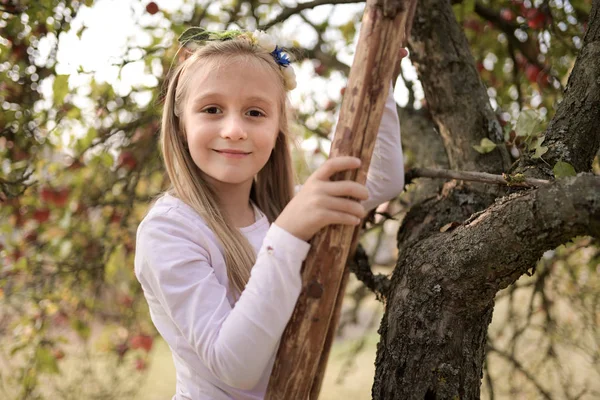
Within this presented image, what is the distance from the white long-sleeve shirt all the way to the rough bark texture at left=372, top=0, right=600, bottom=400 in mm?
274

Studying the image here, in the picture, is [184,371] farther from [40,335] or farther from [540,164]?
[40,335]

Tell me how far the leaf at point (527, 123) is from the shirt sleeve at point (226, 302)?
0.63 meters

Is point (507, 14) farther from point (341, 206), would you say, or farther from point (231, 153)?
point (341, 206)

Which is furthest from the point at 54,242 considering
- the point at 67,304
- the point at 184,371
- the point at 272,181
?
the point at 184,371

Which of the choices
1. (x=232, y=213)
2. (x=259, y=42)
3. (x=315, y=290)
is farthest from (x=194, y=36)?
(x=315, y=290)

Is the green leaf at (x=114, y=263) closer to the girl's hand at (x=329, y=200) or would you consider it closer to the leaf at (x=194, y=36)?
the leaf at (x=194, y=36)

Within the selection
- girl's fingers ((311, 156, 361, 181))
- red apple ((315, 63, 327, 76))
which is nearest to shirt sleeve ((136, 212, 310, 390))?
girl's fingers ((311, 156, 361, 181))

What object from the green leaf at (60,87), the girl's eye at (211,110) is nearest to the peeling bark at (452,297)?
the girl's eye at (211,110)

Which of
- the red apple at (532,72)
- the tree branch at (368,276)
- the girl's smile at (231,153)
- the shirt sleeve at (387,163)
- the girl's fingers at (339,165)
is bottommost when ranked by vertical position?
the girl's fingers at (339,165)

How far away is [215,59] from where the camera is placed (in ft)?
4.28

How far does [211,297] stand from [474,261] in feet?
1.54

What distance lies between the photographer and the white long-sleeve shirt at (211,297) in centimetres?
92

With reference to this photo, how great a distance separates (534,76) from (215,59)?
1668mm

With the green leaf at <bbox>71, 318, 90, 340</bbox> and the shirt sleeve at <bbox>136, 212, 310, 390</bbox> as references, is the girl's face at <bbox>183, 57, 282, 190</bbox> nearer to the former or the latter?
the shirt sleeve at <bbox>136, 212, 310, 390</bbox>
